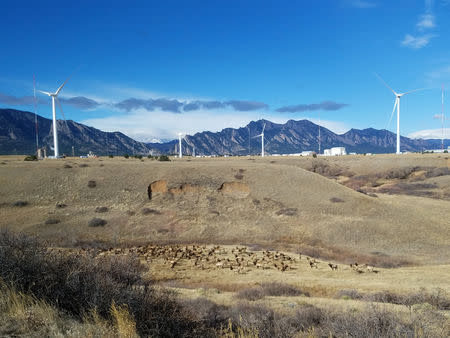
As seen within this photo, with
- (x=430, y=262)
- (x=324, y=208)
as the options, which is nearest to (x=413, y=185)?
(x=324, y=208)

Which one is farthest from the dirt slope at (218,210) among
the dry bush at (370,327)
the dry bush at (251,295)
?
the dry bush at (370,327)

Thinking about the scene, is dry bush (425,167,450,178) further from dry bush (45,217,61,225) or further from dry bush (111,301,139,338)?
dry bush (111,301,139,338)

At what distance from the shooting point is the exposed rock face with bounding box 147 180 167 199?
4416cm

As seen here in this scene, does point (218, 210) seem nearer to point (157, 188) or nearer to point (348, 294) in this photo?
point (157, 188)

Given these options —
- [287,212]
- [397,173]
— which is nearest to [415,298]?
[287,212]

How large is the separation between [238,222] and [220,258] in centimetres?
1175

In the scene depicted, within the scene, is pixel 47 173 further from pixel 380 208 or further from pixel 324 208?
pixel 380 208

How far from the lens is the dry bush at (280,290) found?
16.8 meters

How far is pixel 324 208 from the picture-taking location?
137 ft

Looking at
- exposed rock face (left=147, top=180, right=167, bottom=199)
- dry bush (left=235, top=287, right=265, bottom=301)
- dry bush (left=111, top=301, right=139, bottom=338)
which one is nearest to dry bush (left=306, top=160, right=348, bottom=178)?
exposed rock face (left=147, top=180, right=167, bottom=199)

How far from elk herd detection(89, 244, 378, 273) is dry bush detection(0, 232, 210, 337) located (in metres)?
14.7

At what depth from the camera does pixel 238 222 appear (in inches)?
1519

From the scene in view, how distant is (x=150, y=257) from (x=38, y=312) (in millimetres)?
20691

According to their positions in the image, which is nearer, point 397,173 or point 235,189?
point 235,189
